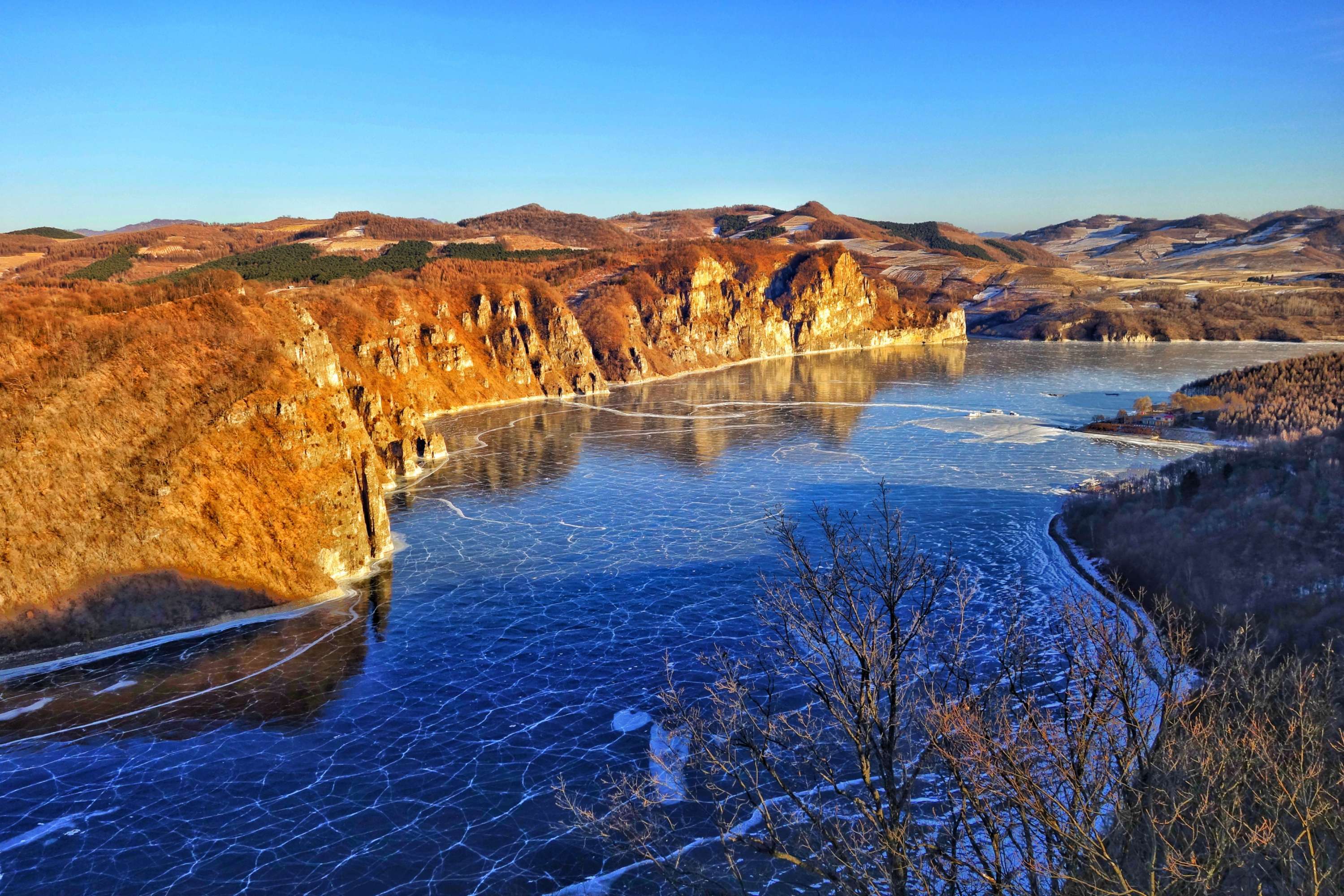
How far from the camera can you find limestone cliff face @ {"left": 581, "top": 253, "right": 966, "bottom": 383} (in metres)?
103

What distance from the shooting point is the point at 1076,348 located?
12812cm

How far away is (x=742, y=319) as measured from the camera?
407 feet

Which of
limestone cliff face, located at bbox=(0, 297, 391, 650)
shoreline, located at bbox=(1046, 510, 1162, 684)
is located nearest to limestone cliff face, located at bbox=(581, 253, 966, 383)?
limestone cliff face, located at bbox=(0, 297, 391, 650)

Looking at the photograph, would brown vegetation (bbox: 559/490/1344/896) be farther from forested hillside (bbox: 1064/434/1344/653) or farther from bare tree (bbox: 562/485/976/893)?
forested hillside (bbox: 1064/434/1344/653)

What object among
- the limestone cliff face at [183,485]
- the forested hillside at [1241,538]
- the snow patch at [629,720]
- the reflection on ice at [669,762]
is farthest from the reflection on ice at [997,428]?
the reflection on ice at [669,762]

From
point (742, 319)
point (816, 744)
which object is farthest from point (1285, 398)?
point (742, 319)

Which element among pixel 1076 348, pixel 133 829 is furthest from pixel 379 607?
pixel 1076 348

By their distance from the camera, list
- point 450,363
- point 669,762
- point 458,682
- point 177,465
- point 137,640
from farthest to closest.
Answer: point 450,363 < point 177,465 < point 137,640 < point 458,682 < point 669,762

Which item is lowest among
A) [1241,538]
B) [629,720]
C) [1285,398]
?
[629,720]

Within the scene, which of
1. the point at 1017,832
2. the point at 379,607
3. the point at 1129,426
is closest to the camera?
the point at 1017,832

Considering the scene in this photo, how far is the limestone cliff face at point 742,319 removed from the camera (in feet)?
338

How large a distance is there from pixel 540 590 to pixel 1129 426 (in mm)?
44276

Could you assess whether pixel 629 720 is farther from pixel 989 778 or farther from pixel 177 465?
pixel 177 465

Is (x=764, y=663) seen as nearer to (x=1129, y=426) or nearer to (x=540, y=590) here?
(x=540, y=590)
